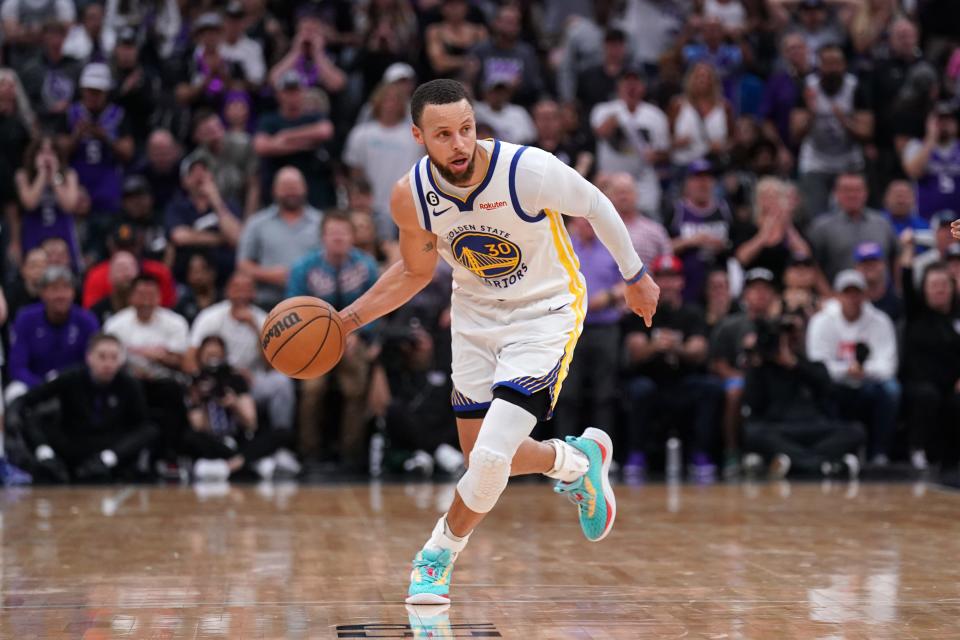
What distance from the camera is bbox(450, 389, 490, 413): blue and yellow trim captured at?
569 centimetres

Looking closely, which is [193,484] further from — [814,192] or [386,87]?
[814,192]

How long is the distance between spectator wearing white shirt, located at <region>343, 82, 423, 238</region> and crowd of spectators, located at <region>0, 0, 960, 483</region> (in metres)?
0.02

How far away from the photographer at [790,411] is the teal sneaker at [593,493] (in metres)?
5.73

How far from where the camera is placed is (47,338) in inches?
463

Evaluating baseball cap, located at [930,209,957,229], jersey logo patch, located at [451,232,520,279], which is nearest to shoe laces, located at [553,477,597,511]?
jersey logo patch, located at [451,232,520,279]

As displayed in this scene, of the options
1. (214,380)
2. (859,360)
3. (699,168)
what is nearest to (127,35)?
(214,380)

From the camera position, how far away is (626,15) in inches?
619

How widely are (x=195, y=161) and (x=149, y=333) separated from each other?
1.98 m

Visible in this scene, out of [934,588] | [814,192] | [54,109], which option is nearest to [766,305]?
[814,192]

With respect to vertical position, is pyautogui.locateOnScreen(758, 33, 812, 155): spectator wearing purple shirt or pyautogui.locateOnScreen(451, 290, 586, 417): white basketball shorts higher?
pyautogui.locateOnScreen(758, 33, 812, 155): spectator wearing purple shirt

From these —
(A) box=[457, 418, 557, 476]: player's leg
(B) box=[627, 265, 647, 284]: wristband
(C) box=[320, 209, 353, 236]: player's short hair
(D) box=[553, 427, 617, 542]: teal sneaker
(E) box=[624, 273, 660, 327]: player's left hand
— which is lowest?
(D) box=[553, 427, 617, 542]: teal sneaker

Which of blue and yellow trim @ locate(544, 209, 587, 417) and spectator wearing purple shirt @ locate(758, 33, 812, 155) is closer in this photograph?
blue and yellow trim @ locate(544, 209, 587, 417)

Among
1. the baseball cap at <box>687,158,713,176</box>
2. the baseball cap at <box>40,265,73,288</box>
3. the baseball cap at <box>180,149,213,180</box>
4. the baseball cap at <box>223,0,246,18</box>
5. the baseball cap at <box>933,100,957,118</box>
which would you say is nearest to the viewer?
the baseball cap at <box>40,265,73,288</box>

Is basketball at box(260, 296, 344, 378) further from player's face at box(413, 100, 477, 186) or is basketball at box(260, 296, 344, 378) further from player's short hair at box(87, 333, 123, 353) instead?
player's short hair at box(87, 333, 123, 353)
